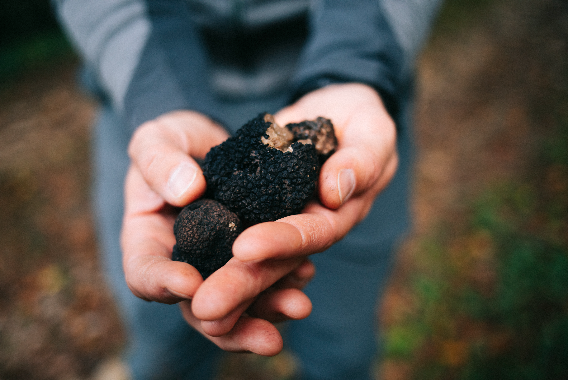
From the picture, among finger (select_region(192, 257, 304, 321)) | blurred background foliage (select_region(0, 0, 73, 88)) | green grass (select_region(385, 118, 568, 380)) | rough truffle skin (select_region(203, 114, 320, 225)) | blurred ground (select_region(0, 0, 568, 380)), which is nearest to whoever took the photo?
finger (select_region(192, 257, 304, 321))

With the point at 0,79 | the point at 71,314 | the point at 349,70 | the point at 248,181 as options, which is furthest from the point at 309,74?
the point at 0,79

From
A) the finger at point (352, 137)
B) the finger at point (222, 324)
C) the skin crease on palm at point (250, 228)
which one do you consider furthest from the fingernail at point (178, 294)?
the finger at point (352, 137)

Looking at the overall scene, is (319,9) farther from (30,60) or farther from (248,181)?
(30,60)

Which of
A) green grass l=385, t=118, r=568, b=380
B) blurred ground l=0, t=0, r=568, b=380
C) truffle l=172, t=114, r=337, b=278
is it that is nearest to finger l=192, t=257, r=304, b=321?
truffle l=172, t=114, r=337, b=278

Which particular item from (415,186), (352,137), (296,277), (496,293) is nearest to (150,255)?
(296,277)

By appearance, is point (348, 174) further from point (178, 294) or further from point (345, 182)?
point (178, 294)

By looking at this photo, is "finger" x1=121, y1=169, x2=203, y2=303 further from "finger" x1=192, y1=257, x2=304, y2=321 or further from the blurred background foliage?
the blurred background foliage
